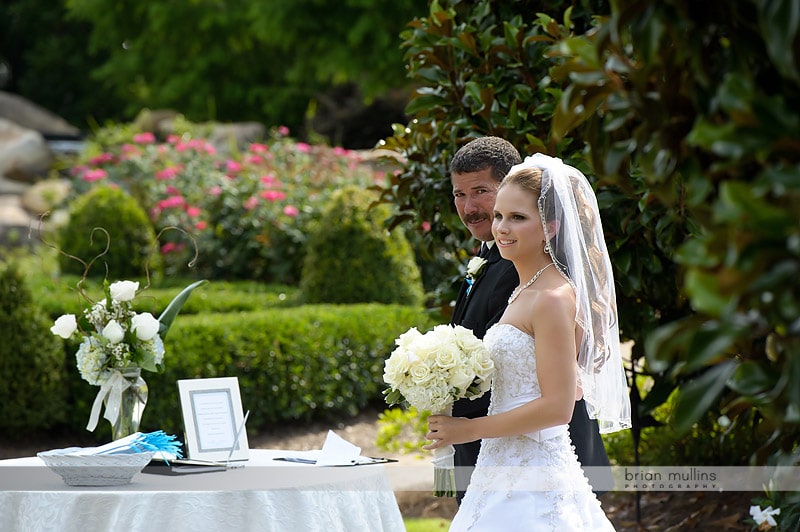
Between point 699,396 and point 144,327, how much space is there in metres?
2.72

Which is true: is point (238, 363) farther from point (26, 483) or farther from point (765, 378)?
point (765, 378)

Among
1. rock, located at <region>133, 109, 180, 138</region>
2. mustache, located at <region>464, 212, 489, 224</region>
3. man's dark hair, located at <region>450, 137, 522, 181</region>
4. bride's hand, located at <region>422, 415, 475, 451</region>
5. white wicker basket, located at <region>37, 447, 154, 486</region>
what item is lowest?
white wicker basket, located at <region>37, 447, 154, 486</region>

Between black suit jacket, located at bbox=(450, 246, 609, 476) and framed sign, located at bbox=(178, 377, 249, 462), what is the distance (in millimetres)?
851

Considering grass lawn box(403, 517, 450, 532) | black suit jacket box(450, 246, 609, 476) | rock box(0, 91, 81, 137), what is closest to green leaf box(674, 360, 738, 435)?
black suit jacket box(450, 246, 609, 476)

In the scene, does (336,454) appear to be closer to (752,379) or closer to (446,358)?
(446,358)

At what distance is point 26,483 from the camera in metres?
3.39

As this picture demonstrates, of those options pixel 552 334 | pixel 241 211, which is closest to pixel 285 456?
pixel 552 334

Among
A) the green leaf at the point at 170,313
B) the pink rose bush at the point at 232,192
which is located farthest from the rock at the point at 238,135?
the green leaf at the point at 170,313

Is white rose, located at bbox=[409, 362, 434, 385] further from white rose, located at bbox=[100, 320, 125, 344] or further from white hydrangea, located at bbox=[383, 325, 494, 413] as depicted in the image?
white rose, located at bbox=[100, 320, 125, 344]

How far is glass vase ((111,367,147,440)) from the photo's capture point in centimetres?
384

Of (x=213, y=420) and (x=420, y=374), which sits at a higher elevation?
(x=420, y=374)

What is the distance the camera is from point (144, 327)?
3852mm

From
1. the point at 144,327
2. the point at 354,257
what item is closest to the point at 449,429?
the point at 144,327

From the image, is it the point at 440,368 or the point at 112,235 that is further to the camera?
the point at 112,235
